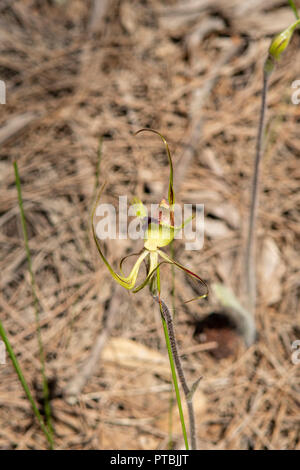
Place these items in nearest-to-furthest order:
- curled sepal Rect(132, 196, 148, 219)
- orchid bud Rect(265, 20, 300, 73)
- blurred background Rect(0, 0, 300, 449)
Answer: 1. curled sepal Rect(132, 196, 148, 219)
2. orchid bud Rect(265, 20, 300, 73)
3. blurred background Rect(0, 0, 300, 449)

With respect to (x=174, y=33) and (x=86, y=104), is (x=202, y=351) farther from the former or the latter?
(x=174, y=33)

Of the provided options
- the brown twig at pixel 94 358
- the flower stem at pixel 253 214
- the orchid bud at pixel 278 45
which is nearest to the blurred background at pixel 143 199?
the brown twig at pixel 94 358

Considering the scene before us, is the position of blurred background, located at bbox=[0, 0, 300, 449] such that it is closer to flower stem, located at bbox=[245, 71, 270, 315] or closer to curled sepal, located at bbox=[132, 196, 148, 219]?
flower stem, located at bbox=[245, 71, 270, 315]

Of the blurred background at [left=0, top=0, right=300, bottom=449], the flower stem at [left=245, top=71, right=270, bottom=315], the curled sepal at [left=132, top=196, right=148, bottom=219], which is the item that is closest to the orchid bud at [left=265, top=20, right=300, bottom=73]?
the flower stem at [left=245, top=71, right=270, bottom=315]

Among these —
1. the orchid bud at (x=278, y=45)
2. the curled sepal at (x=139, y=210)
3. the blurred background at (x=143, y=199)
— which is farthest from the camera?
the blurred background at (x=143, y=199)

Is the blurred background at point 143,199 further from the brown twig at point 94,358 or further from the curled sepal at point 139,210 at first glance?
the curled sepal at point 139,210

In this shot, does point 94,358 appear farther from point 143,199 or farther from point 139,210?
point 139,210

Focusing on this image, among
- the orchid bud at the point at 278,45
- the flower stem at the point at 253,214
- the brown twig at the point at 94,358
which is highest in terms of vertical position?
the orchid bud at the point at 278,45

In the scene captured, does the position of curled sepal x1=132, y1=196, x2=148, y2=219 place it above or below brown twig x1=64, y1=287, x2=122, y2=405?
above

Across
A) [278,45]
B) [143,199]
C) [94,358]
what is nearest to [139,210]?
[278,45]
